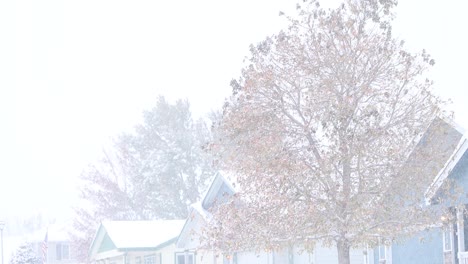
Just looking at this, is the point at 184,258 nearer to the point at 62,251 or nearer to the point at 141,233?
the point at 141,233

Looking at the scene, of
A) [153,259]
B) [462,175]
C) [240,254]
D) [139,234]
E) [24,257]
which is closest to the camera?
[462,175]

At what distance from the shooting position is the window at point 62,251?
8275 centimetres

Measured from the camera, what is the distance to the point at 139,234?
4784 centimetres

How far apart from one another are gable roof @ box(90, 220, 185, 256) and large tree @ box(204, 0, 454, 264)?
2549 centimetres

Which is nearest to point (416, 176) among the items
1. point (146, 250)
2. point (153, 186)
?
point (146, 250)

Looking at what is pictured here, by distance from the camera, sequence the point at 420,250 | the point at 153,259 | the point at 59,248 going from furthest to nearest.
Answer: the point at 59,248
the point at 153,259
the point at 420,250

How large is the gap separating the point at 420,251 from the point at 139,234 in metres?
24.4

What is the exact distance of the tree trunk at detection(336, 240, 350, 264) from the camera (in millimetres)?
20078

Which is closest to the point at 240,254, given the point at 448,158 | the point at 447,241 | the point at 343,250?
the point at 447,241

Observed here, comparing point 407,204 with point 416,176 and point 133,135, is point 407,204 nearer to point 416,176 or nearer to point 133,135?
point 416,176

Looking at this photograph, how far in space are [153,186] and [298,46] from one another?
53956 mm

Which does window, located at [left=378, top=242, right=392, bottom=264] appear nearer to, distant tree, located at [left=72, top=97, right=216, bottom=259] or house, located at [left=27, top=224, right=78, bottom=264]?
distant tree, located at [left=72, top=97, right=216, bottom=259]

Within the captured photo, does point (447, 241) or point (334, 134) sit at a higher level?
point (334, 134)

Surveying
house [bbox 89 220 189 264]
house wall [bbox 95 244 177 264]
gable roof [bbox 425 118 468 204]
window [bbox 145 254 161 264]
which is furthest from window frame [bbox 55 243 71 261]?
gable roof [bbox 425 118 468 204]
